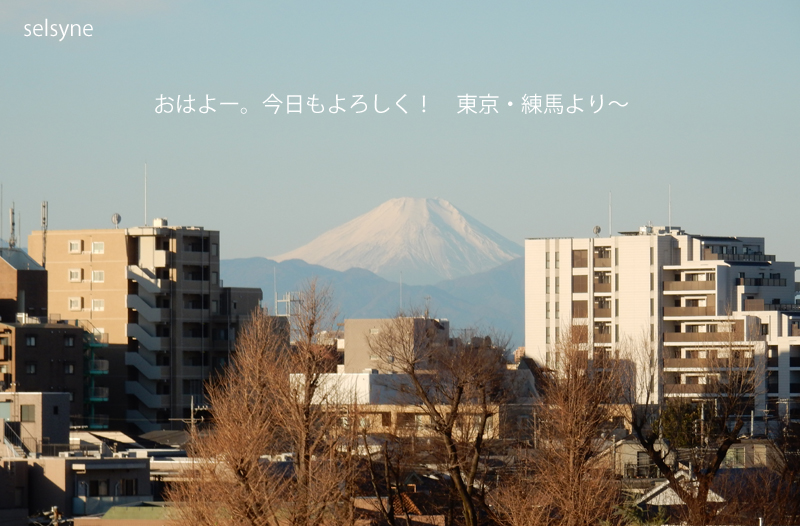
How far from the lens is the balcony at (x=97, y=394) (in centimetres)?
8625

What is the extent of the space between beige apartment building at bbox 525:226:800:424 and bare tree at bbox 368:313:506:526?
28.6 ft

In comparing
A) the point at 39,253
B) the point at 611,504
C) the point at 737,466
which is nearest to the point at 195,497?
the point at 611,504

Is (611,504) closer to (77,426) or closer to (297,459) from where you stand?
(297,459)

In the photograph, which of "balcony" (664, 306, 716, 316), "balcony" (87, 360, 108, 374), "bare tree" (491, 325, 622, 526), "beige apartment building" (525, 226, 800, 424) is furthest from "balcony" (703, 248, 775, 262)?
"bare tree" (491, 325, 622, 526)

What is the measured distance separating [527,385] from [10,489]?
49.1 meters

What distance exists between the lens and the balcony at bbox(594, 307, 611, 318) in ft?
326

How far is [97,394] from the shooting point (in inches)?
3445

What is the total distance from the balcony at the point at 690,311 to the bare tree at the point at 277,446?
56.1 meters

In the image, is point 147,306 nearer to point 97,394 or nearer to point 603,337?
point 97,394

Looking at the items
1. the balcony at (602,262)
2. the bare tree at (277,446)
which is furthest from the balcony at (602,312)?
the bare tree at (277,446)

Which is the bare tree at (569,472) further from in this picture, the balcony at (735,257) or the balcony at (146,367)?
the balcony at (735,257)

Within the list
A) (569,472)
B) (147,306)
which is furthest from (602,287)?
(569,472)

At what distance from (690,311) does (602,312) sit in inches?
262

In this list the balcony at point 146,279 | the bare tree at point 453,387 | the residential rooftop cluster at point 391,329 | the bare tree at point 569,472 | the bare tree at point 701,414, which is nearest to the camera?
the bare tree at point 569,472
